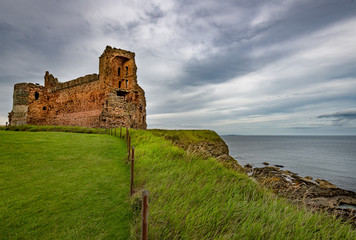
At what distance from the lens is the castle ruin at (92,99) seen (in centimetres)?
2658

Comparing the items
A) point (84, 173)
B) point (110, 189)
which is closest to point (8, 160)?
point (84, 173)

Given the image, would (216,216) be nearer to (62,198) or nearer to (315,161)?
(62,198)

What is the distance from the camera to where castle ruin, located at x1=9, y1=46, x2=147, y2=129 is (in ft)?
87.2

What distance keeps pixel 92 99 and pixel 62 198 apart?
27442 mm

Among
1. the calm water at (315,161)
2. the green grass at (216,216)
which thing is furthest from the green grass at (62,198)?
the calm water at (315,161)

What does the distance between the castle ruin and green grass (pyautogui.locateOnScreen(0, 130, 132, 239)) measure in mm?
19410

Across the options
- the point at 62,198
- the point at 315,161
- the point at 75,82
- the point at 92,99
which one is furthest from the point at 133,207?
the point at 315,161

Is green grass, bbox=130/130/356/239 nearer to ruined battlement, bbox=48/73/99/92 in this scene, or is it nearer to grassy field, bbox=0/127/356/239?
grassy field, bbox=0/127/356/239

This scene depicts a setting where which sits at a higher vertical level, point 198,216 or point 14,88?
point 14,88

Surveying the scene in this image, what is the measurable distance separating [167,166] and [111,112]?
69.4 feet

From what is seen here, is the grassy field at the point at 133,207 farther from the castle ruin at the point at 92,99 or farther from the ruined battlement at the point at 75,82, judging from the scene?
the ruined battlement at the point at 75,82

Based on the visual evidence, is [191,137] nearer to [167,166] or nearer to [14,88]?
[167,166]

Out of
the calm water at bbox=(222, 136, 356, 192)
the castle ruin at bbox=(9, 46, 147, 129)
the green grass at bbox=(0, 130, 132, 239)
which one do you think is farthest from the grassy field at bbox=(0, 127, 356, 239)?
the calm water at bbox=(222, 136, 356, 192)

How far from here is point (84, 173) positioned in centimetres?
617
